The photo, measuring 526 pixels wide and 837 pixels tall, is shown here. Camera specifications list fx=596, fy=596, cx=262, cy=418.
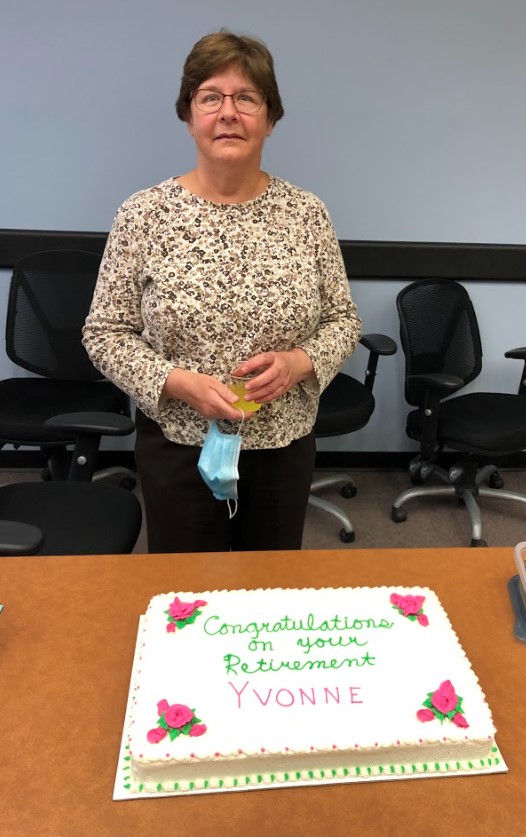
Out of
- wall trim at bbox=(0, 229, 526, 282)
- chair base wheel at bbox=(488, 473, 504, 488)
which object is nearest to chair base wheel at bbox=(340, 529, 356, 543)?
chair base wheel at bbox=(488, 473, 504, 488)

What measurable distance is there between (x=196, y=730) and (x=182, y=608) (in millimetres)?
205

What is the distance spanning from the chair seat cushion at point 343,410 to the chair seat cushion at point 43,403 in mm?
784

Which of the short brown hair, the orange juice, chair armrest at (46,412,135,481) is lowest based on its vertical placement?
chair armrest at (46,412,135,481)

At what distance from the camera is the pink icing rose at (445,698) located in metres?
0.73

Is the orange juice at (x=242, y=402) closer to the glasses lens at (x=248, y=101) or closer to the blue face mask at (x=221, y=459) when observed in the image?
the blue face mask at (x=221, y=459)

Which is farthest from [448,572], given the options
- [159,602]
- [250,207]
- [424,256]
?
[424,256]

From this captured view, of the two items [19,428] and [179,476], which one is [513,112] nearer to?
[179,476]

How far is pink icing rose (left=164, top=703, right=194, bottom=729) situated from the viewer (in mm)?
696

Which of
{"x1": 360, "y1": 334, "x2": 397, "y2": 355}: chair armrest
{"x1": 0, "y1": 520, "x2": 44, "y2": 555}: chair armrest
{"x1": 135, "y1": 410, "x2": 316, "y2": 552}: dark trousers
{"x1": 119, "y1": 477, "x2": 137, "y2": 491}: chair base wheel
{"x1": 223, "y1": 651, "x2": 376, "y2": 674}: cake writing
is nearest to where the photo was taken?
{"x1": 223, "y1": 651, "x2": 376, "y2": 674}: cake writing

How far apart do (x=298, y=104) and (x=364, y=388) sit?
1.16 m

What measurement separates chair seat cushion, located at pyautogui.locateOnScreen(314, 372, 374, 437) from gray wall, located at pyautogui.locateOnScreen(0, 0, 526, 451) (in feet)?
2.30

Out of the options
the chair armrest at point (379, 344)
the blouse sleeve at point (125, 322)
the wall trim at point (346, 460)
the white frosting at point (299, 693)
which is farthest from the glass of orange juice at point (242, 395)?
the wall trim at point (346, 460)

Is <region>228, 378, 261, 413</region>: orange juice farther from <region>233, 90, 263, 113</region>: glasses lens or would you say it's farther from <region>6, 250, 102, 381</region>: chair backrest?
<region>6, 250, 102, 381</region>: chair backrest

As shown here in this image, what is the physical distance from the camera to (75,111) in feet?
7.59
